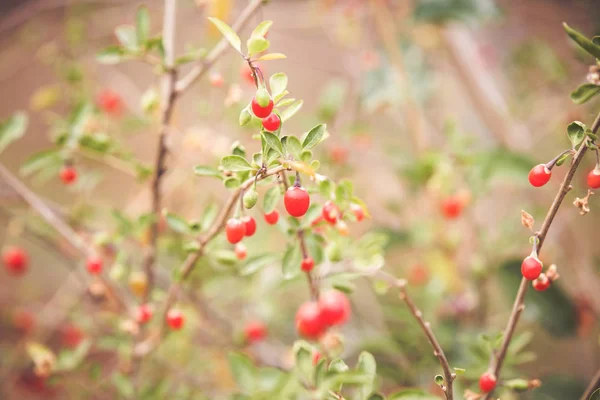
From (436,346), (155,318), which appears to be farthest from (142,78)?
(436,346)

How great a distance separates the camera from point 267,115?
390 mm

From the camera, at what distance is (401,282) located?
46 centimetres

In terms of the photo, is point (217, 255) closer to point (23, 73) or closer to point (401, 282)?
point (401, 282)

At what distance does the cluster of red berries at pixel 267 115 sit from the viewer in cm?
38

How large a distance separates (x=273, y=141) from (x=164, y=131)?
0.28 m

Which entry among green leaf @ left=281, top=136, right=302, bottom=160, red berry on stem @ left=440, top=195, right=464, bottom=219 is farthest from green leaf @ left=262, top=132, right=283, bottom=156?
red berry on stem @ left=440, top=195, right=464, bottom=219

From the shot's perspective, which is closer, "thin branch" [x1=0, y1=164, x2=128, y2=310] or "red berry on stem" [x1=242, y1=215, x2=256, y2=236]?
"red berry on stem" [x1=242, y1=215, x2=256, y2=236]

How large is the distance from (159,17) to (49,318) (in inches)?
44.3

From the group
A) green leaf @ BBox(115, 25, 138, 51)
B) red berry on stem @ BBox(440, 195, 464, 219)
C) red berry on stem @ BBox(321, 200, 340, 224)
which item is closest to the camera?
red berry on stem @ BBox(321, 200, 340, 224)

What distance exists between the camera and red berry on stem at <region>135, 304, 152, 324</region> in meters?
0.68

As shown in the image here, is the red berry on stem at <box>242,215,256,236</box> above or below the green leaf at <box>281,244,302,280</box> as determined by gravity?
above

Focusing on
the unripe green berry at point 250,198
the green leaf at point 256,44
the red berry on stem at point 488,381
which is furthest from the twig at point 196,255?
the red berry on stem at point 488,381

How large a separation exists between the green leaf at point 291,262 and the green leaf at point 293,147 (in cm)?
14

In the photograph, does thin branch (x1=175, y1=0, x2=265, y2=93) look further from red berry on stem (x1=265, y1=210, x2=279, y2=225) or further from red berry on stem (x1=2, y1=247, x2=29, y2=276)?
red berry on stem (x1=2, y1=247, x2=29, y2=276)
